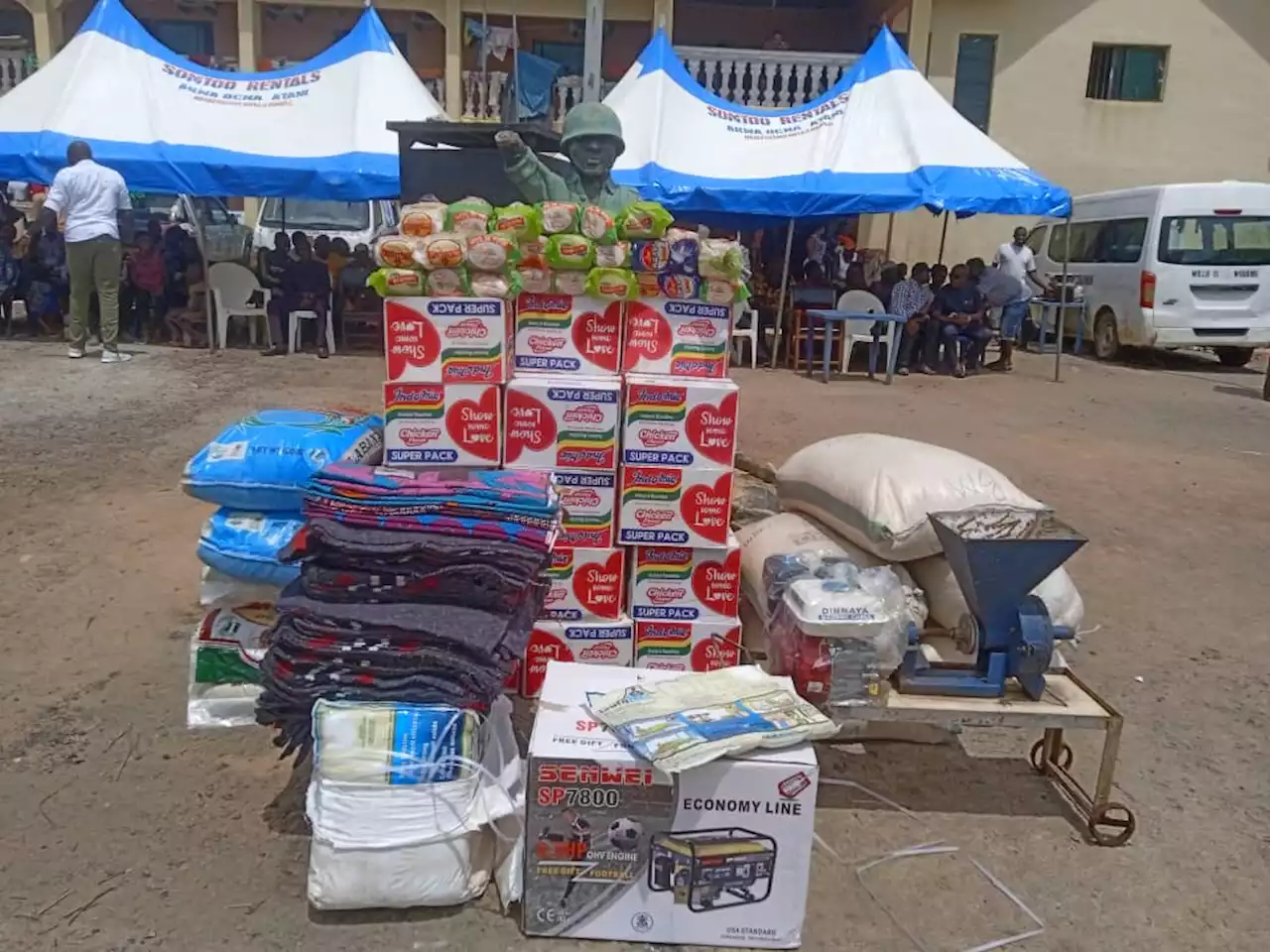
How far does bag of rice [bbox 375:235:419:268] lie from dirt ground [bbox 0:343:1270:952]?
154cm

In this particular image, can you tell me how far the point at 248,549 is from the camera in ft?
11.0

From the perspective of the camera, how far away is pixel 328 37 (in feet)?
59.9

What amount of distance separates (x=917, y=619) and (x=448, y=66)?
50.4 ft

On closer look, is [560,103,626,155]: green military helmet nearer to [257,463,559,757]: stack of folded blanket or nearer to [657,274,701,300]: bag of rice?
[657,274,701,300]: bag of rice

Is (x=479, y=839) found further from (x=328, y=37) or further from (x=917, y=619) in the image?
(x=328, y=37)

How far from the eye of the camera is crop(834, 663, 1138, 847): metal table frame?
3.05m

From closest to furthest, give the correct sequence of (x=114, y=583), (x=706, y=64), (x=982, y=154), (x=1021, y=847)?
(x=1021, y=847), (x=114, y=583), (x=982, y=154), (x=706, y=64)

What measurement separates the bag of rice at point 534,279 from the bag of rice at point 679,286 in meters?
0.36

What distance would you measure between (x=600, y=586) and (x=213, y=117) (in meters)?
8.89

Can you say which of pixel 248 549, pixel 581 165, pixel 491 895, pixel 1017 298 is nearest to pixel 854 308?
pixel 1017 298

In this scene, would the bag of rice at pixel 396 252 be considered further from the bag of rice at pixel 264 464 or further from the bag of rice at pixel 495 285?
the bag of rice at pixel 264 464

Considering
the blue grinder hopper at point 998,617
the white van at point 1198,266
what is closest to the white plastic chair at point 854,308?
the white van at point 1198,266

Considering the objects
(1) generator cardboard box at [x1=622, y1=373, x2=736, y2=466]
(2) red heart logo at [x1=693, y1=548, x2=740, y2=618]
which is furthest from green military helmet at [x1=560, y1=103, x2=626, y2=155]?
(2) red heart logo at [x1=693, y1=548, x2=740, y2=618]

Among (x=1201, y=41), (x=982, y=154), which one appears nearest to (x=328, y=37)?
(x=982, y=154)
